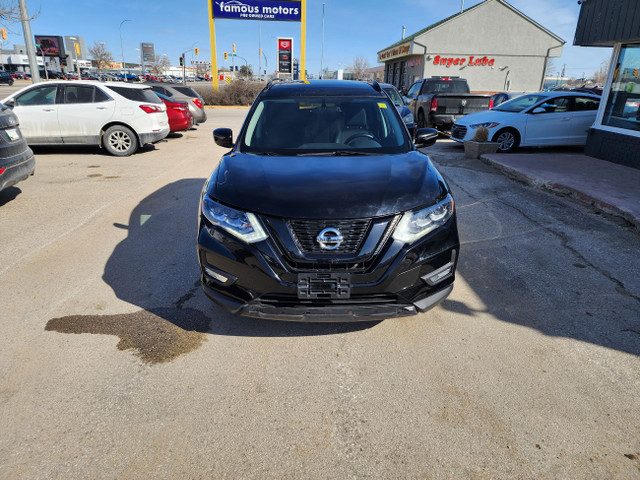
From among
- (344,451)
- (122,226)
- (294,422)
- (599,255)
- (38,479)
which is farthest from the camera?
(122,226)

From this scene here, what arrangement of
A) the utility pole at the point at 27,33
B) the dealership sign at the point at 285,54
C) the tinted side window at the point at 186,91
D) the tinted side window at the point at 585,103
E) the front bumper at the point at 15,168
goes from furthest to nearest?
the dealership sign at the point at 285,54 → the tinted side window at the point at 186,91 → the utility pole at the point at 27,33 → the tinted side window at the point at 585,103 → the front bumper at the point at 15,168

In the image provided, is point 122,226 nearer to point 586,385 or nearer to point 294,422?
point 294,422

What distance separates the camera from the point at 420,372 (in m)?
2.81

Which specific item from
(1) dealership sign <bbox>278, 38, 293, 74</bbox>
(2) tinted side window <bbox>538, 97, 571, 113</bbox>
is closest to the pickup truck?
(2) tinted side window <bbox>538, 97, 571, 113</bbox>

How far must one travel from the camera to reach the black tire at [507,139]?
36.0 feet

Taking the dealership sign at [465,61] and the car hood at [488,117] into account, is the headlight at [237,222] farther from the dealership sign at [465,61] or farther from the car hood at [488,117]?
the dealership sign at [465,61]

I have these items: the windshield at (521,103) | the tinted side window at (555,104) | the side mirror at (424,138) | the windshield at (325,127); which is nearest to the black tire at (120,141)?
the windshield at (325,127)

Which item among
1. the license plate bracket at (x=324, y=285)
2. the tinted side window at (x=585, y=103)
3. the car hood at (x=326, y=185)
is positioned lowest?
the license plate bracket at (x=324, y=285)

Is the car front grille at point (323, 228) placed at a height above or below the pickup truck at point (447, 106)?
below

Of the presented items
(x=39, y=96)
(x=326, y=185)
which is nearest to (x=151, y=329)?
(x=326, y=185)

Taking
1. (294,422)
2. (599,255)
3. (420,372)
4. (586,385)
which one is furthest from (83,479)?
(599,255)

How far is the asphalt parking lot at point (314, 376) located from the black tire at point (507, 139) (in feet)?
22.1

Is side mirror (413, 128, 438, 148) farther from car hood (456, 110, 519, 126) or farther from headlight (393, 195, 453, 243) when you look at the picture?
car hood (456, 110, 519, 126)

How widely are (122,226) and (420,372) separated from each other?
14.5ft
